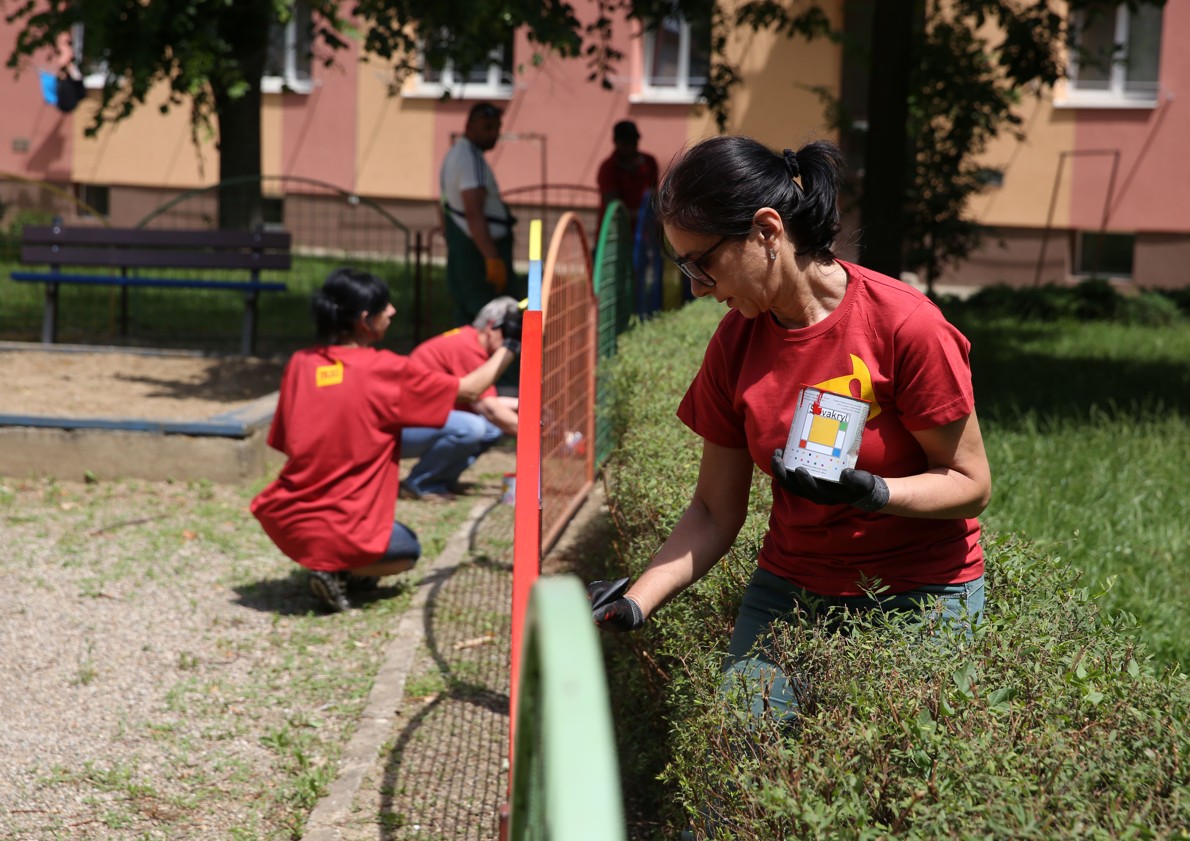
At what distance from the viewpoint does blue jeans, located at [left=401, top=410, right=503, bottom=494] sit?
684 centimetres

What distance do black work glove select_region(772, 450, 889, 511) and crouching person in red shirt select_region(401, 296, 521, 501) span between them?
145 inches

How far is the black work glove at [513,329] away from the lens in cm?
566

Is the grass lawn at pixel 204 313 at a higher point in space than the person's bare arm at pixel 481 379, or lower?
lower

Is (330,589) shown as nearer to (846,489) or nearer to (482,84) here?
(846,489)

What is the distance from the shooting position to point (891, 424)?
255 centimetres

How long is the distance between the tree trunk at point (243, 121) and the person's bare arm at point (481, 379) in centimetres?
721

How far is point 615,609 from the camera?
2.59m

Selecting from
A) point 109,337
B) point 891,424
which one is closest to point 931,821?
point 891,424

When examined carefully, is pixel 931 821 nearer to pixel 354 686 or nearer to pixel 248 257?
pixel 354 686

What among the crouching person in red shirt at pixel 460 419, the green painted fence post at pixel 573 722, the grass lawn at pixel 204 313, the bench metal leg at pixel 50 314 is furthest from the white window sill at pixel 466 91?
the green painted fence post at pixel 573 722

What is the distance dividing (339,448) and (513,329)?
122 cm

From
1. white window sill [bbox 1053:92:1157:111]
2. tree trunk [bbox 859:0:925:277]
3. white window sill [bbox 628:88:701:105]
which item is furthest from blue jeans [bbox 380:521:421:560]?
white window sill [bbox 1053:92:1157:111]

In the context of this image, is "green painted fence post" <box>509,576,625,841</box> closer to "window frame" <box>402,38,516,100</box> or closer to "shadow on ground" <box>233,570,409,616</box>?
"shadow on ground" <box>233,570,409,616</box>

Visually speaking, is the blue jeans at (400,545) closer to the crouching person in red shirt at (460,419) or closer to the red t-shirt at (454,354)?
the crouching person in red shirt at (460,419)
